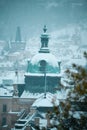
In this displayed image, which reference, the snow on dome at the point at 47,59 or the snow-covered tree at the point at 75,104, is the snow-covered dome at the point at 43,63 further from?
the snow-covered tree at the point at 75,104

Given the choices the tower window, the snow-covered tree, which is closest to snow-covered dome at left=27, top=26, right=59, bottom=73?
the tower window

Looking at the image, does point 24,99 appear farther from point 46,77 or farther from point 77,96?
point 77,96

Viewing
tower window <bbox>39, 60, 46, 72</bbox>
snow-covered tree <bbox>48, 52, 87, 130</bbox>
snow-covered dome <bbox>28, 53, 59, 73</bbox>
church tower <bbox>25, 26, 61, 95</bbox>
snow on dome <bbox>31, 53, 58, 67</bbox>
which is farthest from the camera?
snow on dome <bbox>31, 53, 58, 67</bbox>

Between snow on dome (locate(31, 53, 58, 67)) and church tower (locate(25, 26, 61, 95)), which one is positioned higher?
snow on dome (locate(31, 53, 58, 67))

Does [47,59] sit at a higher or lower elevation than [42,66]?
higher

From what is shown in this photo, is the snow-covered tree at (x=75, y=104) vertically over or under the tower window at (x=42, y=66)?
under

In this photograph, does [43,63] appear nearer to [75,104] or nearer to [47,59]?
[47,59]

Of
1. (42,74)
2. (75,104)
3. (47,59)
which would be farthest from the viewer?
(47,59)

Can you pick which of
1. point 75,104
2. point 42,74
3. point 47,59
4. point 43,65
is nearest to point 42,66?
point 43,65

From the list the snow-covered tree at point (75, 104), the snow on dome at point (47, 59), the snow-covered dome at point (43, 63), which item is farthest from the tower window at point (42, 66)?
the snow-covered tree at point (75, 104)

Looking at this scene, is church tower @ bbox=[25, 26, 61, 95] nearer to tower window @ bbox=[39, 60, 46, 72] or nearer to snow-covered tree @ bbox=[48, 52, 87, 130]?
tower window @ bbox=[39, 60, 46, 72]

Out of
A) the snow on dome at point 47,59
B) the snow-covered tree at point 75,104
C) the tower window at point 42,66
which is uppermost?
the snow on dome at point 47,59

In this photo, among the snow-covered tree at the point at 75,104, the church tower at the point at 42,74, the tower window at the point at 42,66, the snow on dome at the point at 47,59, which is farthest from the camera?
the snow on dome at the point at 47,59

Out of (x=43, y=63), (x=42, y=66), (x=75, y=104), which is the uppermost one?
(x=43, y=63)
